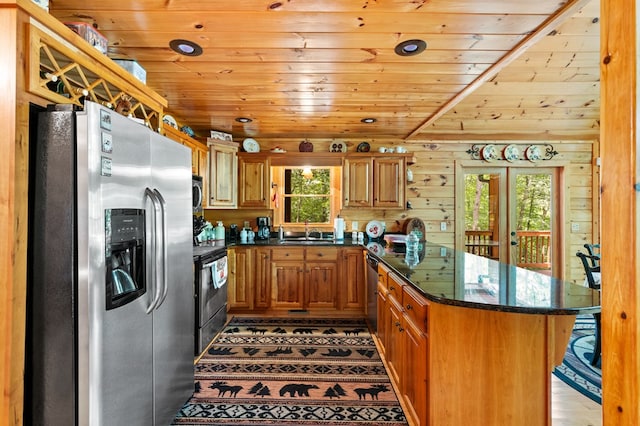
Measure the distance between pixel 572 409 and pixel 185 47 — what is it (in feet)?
11.6

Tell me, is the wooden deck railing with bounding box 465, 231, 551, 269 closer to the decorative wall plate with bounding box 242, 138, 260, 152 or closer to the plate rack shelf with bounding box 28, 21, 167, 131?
the decorative wall plate with bounding box 242, 138, 260, 152

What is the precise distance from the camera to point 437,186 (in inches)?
191

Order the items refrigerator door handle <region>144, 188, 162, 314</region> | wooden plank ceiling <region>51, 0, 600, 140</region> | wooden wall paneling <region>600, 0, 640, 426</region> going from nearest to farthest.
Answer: wooden wall paneling <region>600, 0, 640, 426</region>
refrigerator door handle <region>144, 188, 162, 314</region>
wooden plank ceiling <region>51, 0, 600, 140</region>

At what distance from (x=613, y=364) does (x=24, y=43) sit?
2177 millimetres

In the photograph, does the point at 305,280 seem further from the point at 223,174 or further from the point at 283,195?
the point at 223,174

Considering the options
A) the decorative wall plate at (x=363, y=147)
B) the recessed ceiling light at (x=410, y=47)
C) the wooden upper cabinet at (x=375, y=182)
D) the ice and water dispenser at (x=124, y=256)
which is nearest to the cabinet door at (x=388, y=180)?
the wooden upper cabinet at (x=375, y=182)

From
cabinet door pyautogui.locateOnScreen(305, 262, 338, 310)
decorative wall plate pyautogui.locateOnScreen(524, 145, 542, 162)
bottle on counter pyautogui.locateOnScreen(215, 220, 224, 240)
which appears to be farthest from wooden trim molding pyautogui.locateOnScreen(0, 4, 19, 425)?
decorative wall plate pyautogui.locateOnScreen(524, 145, 542, 162)

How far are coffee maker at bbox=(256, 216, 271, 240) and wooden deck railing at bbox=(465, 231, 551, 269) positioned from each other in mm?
2888

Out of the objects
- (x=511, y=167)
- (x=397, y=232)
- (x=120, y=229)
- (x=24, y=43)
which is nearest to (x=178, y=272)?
(x=120, y=229)

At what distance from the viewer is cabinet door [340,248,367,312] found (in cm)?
406

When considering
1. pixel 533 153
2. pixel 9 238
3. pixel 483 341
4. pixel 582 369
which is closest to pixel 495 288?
pixel 483 341

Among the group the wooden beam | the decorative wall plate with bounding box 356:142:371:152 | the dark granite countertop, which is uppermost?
the wooden beam

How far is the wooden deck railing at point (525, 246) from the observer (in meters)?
4.85

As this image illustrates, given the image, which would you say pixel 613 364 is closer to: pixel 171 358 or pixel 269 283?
pixel 171 358
